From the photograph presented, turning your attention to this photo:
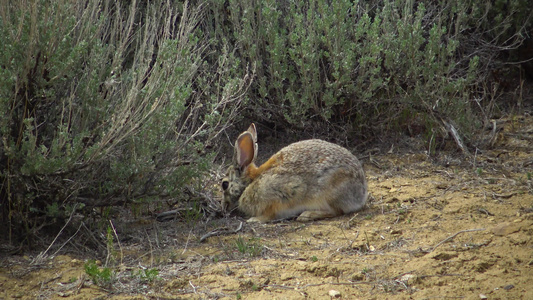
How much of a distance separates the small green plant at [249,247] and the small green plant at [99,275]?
1.00 m

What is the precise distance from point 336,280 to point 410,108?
352 centimetres

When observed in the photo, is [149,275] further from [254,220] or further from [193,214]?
[254,220]

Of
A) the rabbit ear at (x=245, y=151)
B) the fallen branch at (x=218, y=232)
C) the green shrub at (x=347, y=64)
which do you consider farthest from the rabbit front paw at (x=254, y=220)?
the green shrub at (x=347, y=64)

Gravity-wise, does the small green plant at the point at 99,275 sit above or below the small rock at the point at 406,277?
above

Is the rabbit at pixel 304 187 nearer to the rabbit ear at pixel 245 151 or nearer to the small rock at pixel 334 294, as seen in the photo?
the rabbit ear at pixel 245 151

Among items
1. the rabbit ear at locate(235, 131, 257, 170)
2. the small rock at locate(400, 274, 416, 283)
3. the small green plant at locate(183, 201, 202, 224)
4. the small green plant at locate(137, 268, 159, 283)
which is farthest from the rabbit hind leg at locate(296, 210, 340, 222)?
the small green plant at locate(137, 268, 159, 283)

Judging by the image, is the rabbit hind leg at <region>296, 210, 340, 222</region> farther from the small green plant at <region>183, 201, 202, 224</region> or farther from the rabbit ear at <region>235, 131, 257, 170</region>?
the small green plant at <region>183, 201, 202, 224</region>

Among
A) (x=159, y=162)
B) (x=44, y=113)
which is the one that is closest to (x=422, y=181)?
(x=159, y=162)

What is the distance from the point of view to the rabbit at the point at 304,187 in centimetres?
545

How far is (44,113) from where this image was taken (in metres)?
4.56

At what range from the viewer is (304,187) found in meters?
5.47

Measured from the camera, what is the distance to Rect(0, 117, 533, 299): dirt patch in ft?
12.5

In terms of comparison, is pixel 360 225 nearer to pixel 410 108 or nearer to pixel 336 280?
pixel 336 280

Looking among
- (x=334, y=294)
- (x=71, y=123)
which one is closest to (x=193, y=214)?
(x=71, y=123)
